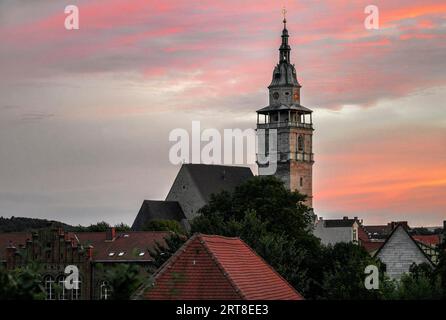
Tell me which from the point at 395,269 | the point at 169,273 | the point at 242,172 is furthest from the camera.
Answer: the point at 242,172

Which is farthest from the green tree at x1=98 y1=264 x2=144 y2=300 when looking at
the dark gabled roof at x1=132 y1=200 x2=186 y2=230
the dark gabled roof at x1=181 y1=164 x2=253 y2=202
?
the dark gabled roof at x1=181 y1=164 x2=253 y2=202

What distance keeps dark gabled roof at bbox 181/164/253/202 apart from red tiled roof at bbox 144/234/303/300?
102 meters

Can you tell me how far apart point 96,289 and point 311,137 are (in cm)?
9426

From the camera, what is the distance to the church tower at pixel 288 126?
154250 millimetres

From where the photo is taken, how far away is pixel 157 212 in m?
128

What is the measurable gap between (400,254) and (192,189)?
7886cm

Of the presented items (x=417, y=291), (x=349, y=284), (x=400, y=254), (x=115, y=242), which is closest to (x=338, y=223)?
(x=115, y=242)

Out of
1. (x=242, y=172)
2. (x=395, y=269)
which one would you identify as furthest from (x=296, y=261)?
(x=242, y=172)

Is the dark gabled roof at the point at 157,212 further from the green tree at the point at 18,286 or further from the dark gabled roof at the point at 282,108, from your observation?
the green tree at the point at 18,286

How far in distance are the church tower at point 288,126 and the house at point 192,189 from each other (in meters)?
12.1

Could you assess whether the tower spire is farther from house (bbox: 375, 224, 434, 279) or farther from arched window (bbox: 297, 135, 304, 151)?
house (bbox: 375, 224, 434, 279)

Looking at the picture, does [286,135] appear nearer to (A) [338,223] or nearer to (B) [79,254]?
(A) [338,223]
